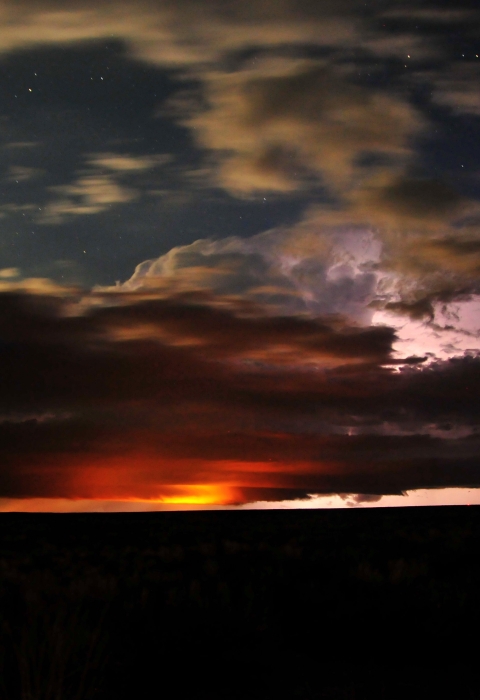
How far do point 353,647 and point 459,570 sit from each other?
13.2 ft

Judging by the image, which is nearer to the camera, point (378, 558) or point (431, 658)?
point (431, 658)

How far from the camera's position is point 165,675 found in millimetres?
8422

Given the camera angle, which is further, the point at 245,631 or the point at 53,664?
the point at 245,631

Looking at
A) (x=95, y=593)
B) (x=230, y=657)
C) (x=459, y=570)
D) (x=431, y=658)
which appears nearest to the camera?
(x=230, y=657)

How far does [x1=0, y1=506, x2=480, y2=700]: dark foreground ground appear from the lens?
726cm

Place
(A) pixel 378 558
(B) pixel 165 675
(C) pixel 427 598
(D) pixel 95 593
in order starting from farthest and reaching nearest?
(A) pixel 378 558 < (C) pixel 427 598 < (D) pixel 95 593 < (B) pixel 165 675

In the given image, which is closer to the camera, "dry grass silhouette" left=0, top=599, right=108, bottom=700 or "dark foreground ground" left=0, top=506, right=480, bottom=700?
"dry grass silhouette" left=0, top=599, right=108, bottom=700

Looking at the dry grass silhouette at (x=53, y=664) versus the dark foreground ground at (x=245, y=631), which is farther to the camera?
the dark foreground ground at (x=245, y=631)

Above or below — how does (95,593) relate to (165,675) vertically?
above

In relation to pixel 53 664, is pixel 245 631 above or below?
below

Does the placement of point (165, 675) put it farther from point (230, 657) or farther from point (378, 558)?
point (378, 558)

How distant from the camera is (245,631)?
9.62 metres

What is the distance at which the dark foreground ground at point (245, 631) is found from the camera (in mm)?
7258

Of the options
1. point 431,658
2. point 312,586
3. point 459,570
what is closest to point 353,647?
point 431,658
